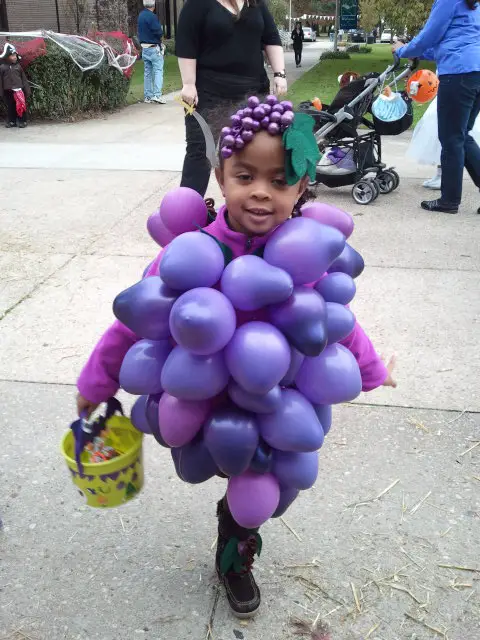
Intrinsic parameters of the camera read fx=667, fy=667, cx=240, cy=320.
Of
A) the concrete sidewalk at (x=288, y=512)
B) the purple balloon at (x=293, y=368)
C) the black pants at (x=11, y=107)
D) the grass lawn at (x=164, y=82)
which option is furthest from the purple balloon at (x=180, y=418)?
the grass lawn at (x=164, y=82)

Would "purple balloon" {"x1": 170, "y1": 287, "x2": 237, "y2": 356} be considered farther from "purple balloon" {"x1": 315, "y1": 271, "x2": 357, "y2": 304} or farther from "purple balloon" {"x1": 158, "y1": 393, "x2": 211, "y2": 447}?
"purple balloon" {"x1": 315, "y1": 271, "x2": 357, "y2": 304}

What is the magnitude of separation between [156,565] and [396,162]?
270 inches

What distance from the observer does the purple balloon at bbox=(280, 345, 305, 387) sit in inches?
66.3

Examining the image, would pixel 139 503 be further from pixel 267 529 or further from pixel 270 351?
pixel 270 351

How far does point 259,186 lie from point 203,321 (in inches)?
16.3

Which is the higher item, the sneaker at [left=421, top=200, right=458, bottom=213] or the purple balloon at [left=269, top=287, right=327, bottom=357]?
the purple balloon at [left=269, top=287, right=327, bottom=357]

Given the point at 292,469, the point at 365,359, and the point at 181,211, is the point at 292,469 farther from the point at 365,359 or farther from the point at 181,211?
the point at 181,211

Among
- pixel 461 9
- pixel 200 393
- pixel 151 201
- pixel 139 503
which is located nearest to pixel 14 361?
pixel 139 503

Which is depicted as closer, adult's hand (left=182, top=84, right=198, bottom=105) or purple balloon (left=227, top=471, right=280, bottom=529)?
purple balloon (left=227, top=471, right=280, bottom=529)

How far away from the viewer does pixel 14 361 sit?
352 cm

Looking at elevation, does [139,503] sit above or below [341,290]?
below

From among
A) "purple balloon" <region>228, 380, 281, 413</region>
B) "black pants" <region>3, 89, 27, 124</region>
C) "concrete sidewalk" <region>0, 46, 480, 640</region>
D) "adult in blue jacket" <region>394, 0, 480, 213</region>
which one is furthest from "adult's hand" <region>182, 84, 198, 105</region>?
"black pants" <region>3, 89, 27, 124</region>

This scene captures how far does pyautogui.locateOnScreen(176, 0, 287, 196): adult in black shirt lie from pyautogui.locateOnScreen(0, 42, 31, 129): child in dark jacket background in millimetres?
6817

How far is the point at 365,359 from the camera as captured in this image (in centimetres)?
195
